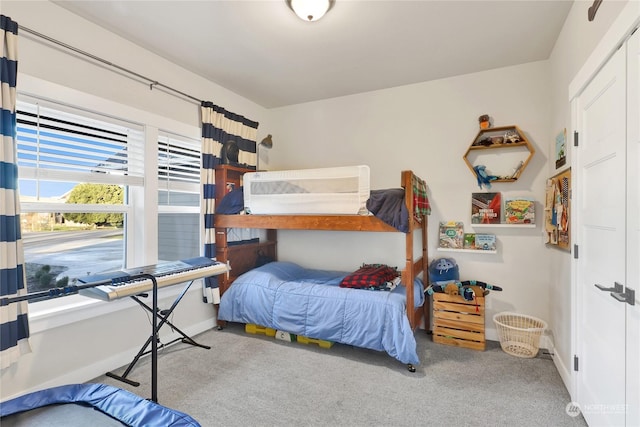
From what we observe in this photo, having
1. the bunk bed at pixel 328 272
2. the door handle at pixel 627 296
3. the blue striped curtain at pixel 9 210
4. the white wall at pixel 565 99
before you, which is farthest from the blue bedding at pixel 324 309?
the blue striped curtain at pixel 9 210

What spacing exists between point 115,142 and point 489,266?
3521 mm

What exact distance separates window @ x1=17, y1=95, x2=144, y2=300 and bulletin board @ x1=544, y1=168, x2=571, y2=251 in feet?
10.8

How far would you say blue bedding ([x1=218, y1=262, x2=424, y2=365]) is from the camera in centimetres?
237

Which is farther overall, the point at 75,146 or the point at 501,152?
the point at 501,152

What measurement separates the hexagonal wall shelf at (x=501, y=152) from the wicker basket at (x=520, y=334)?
1.28m

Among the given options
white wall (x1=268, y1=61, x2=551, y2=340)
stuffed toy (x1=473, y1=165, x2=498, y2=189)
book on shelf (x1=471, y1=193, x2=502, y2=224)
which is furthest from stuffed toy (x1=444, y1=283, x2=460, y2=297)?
stuffed toy (x1=473, y1=165, x2=498, y2=189)

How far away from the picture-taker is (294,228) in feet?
8.95

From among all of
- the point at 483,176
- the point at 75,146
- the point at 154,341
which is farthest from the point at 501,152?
the point at 75,146

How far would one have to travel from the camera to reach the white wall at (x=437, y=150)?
2.78m

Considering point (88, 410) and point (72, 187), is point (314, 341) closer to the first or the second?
point (88, 410)

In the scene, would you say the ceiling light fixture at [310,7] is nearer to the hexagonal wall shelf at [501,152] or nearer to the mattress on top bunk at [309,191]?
the mattress on top bunk at [309,191]

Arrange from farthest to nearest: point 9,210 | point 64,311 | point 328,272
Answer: point 328,272, point 64,311, point 9,210

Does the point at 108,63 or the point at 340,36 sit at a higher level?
Result: the point at 340,36

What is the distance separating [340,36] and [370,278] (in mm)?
2045
